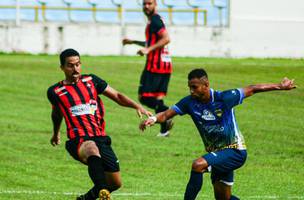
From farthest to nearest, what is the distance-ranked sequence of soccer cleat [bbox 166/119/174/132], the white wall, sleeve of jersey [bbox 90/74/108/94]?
the white wall → soccer cleat [bbox 166/119/174/132] → sleeve of jersey [bbox 90/74/108/94]

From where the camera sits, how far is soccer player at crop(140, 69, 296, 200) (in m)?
11.7

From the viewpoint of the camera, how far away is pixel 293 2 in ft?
148

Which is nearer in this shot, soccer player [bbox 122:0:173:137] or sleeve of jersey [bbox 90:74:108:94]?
sleeve of jersey [bbox 90:74:108:94]

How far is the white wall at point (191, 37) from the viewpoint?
132 feet

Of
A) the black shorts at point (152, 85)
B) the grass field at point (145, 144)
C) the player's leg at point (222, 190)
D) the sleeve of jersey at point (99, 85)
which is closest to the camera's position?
the player's leg at point (222, 190)

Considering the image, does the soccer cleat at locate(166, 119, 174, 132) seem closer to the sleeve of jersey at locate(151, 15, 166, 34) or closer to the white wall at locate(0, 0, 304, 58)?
the sleeve of jersey at locate(151, 15, 166, 34)

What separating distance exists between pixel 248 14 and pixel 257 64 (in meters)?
8.72

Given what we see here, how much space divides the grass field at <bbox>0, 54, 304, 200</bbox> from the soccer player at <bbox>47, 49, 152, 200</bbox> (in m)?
1.57

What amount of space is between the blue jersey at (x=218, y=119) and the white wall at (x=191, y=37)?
2816 centimetres

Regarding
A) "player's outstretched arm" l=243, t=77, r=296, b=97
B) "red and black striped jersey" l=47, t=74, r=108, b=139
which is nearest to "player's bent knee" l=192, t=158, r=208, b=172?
"player's outstretched arm" l=243, t=77, r=296, b=97

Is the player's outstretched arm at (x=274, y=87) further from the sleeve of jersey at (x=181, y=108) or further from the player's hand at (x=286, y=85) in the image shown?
the sleeve of jersey at (x=181, y=108)

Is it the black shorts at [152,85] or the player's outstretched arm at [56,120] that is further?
the black shorts at [152,85]

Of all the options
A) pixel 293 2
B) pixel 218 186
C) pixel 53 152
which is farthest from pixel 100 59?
pixel 218 186

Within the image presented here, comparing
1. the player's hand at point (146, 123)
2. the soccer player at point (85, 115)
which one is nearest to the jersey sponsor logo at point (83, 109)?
the soccer player at point (85, 115)
